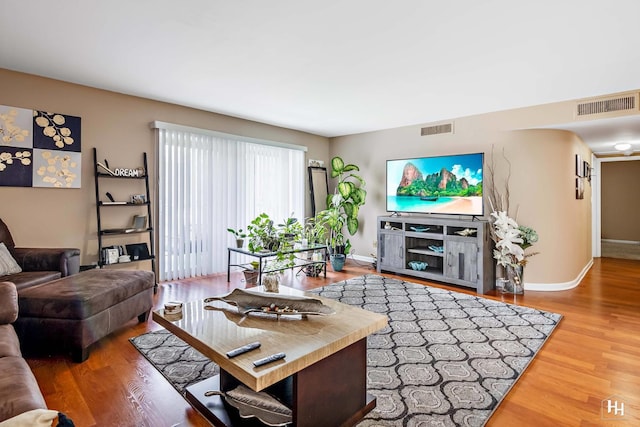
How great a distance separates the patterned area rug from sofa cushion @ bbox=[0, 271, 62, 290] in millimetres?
972

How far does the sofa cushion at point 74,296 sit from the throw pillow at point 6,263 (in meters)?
0.59

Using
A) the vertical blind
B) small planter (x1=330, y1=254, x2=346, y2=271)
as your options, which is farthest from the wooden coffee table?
small planter (x1=330, y1=254, x2=346, y2=271)

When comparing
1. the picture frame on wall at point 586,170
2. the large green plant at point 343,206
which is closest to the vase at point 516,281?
the picture frame on wall at point 586,170

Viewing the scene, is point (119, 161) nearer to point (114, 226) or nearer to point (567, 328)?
point (114, 226)

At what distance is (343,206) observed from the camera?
607cm

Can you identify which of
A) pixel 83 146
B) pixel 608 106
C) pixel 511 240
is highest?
pixel 608 106

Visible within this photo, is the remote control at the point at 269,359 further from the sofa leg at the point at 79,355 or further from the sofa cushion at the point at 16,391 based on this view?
the sofa leg at the point at 79,355

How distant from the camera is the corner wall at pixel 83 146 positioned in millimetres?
3508

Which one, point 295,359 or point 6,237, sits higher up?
point 6,237

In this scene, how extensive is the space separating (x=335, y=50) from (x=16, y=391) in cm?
284

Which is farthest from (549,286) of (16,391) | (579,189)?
(16,391)

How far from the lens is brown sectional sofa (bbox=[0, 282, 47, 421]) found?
47.3 inches

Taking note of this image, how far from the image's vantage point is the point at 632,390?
212 cm

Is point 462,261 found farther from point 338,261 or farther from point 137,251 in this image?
point 137,251
